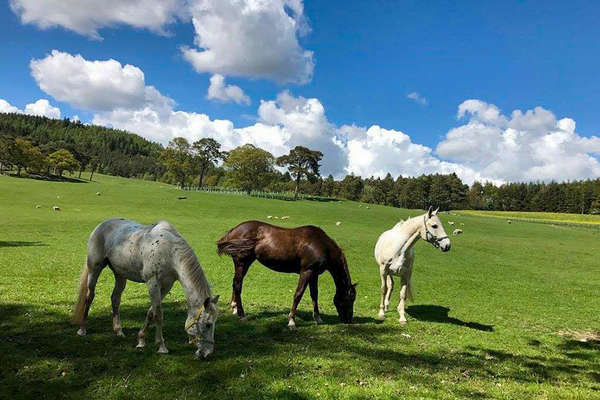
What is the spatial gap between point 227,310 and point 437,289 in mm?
11312

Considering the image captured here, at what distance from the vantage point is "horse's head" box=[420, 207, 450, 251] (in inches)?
402

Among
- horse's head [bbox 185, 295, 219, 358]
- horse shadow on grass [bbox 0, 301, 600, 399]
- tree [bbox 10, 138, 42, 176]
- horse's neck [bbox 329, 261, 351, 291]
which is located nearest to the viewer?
horse shadow on grass [bbox 0, 301, 600, 399]

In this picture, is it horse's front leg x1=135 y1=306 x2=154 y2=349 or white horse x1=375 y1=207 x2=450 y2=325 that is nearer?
horse's front leg x1=135 y1=306 x2=154 y2=349

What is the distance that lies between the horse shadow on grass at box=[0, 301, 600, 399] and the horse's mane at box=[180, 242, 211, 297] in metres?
1.30

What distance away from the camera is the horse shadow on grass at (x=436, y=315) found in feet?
36.7

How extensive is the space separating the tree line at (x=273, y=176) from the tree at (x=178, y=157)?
232 millimetres

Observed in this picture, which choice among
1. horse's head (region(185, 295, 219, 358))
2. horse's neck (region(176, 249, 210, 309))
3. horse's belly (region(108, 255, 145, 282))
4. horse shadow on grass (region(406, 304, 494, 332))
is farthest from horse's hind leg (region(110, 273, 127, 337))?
horse shadow on grass (region(406, 304, 494, 332))

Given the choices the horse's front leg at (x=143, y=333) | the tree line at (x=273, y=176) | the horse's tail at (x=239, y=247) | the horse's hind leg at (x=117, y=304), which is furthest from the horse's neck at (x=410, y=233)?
the tree line at (x=273, y=176)

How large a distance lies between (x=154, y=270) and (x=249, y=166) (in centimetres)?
7576

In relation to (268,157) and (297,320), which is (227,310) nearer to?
(297,320)

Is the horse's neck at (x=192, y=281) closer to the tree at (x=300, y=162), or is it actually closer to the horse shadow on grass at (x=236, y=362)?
the horse shadow on grass at (x=236, y=362)

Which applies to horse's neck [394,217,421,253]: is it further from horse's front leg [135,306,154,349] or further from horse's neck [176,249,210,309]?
horse's front leg [135,306,154,349]

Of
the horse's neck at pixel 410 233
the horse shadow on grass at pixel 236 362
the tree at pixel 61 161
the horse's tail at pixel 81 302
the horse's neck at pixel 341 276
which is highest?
the tree at pixel 61 161

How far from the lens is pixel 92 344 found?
22.3 feet
